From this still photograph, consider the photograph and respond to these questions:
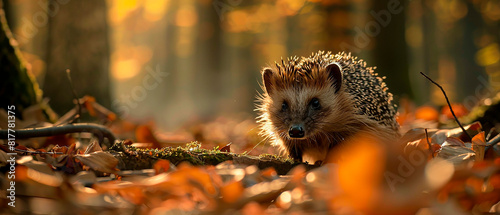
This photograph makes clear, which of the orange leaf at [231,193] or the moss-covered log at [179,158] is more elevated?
the moss-covered log at [179,158]

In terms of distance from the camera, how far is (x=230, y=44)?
100 ft

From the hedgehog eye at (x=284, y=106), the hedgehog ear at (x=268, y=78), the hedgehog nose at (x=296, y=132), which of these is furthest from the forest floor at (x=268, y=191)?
the hedgehog ear at (x=268, y=78)

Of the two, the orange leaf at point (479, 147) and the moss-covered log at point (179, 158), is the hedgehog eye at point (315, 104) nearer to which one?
the moss-covered log at point (179, 158)

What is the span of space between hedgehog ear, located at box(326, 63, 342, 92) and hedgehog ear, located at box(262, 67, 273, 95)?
69cm

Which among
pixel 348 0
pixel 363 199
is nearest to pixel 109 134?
pixel 363 199

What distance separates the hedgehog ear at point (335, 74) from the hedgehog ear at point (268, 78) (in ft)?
2.25

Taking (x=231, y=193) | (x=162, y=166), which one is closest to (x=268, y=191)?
(x=231, y=193)

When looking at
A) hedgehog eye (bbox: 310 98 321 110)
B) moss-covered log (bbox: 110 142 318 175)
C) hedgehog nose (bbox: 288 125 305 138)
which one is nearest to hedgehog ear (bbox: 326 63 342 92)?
hedgehog eye (bbox: 310 98 321 110)

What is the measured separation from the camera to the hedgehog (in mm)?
4180

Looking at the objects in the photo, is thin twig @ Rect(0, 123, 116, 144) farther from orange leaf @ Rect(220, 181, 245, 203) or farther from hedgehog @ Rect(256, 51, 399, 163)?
orange leaf @ Rect(220, 181, 245, 203)

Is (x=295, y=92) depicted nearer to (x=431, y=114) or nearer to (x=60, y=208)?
(x=431, y=114)

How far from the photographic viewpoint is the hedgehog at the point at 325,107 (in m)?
4.18

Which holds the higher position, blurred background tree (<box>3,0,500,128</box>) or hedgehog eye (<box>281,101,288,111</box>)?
blurred background tree (<box>3,0,500,128</box>)

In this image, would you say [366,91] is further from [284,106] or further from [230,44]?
[230,44]
